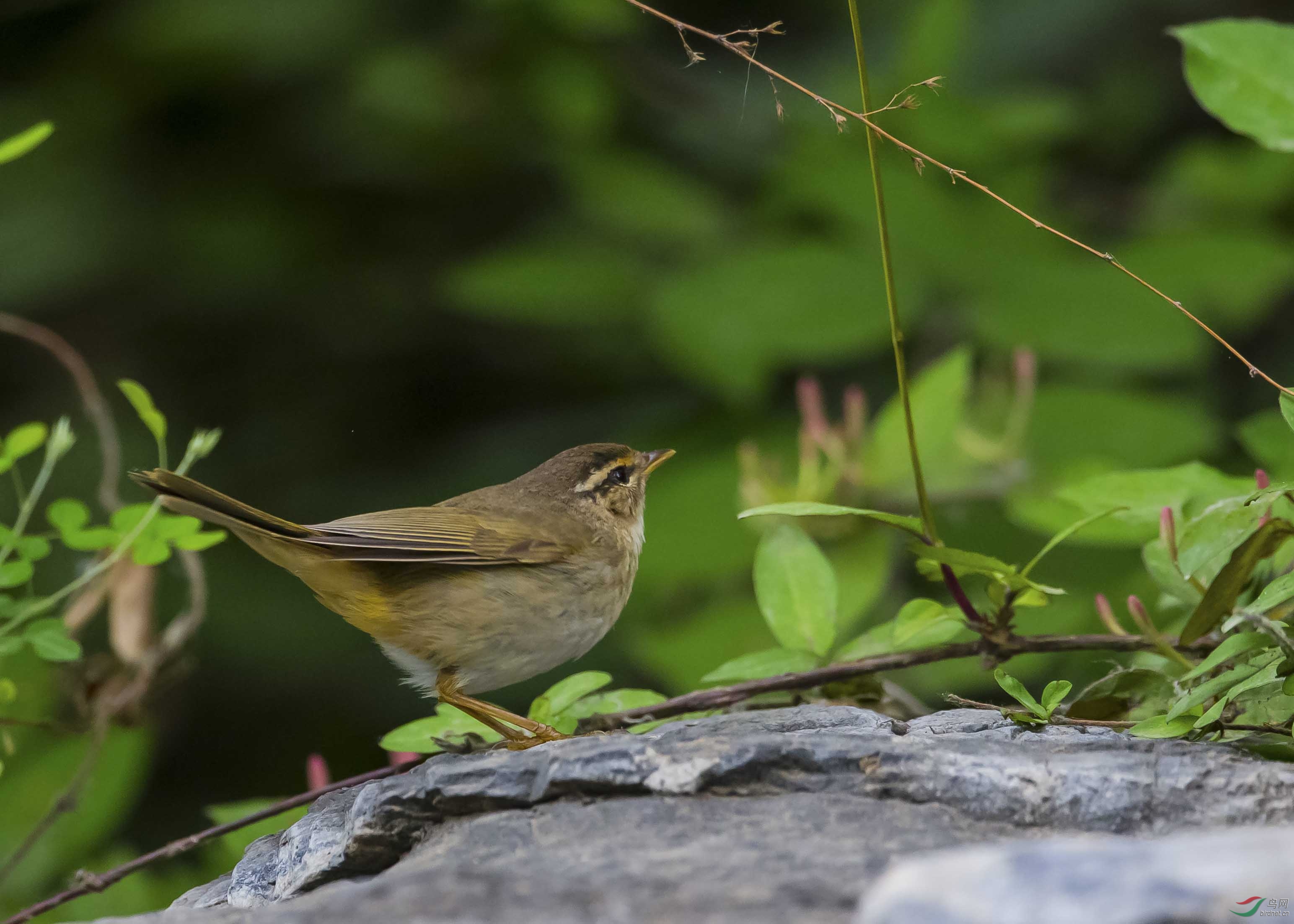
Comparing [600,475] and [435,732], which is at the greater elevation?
[600,475]

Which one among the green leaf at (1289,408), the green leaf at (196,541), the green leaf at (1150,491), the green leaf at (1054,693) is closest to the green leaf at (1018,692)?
the green leaf at (1054,693)

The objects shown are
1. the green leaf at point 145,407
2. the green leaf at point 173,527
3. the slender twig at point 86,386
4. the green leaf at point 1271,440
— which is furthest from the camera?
the slender twig at point 86,386

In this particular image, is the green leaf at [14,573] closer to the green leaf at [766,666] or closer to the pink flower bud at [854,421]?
the green leaf at [766,666]

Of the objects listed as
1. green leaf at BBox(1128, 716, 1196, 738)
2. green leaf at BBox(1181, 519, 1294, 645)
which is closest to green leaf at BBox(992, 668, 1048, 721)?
green leaf at BBox(1128, 716, 1196, 738)

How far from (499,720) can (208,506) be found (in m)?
0.80

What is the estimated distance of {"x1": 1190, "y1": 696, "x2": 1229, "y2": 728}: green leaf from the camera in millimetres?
1999

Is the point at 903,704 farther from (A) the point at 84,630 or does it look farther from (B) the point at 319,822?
(A) the point at 84,630

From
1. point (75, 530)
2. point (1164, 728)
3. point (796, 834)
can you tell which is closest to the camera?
point (796, 834)

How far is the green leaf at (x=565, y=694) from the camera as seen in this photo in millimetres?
2611

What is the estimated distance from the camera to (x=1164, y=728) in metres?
2.11

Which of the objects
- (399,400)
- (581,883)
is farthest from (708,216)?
(581,883)

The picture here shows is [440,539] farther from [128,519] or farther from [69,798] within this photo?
[69,798]

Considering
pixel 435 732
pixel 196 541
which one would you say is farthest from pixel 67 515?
pixel 435 732

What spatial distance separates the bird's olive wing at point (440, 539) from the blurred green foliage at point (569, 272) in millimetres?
443
